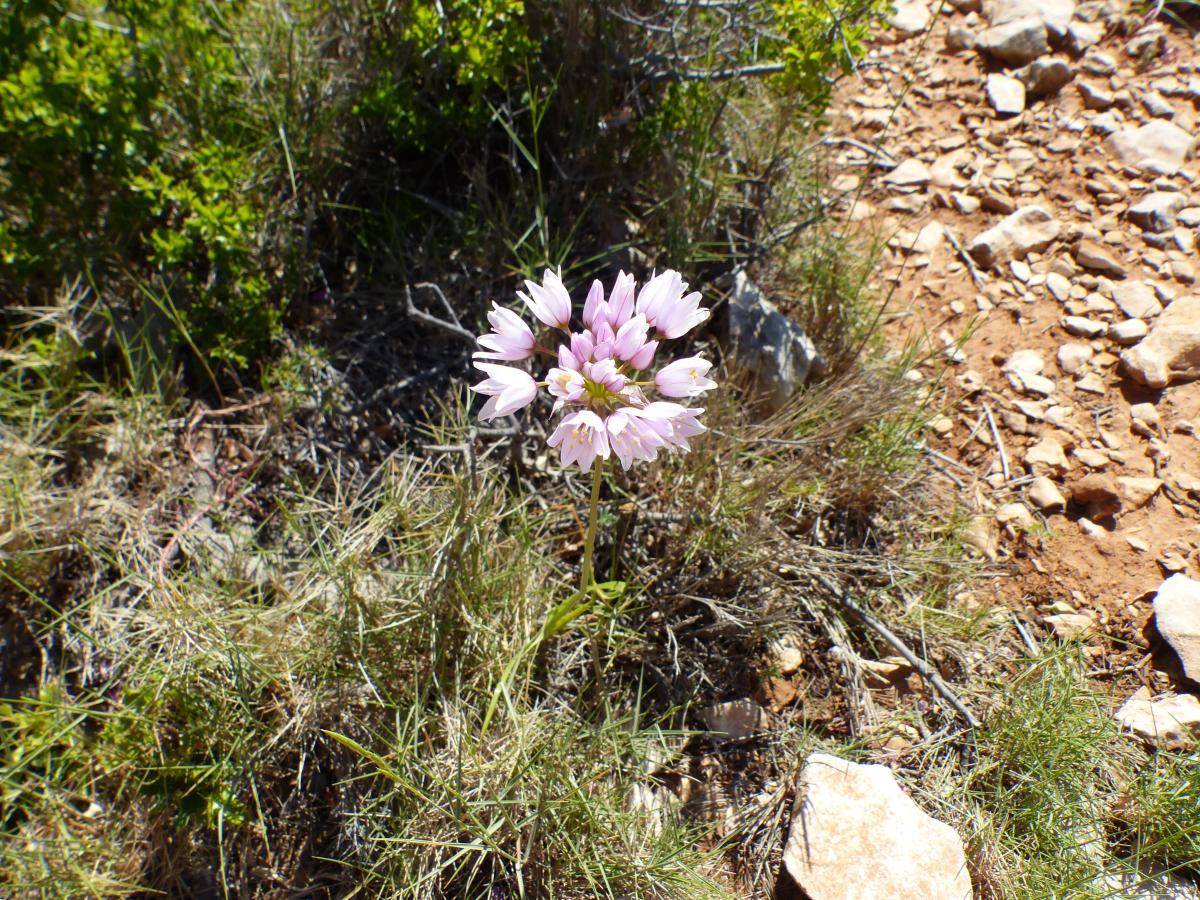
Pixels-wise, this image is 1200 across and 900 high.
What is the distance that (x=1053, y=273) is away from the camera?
340 centimetres

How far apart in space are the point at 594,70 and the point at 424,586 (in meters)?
2.02

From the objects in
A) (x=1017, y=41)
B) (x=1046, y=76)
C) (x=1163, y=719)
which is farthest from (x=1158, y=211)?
(x=1163, y=719)

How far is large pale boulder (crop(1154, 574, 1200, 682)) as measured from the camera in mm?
2600

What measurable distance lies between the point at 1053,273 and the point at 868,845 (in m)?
2.30

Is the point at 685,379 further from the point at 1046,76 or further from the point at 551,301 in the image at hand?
the point at 1046,76

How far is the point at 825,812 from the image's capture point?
2.40 meters

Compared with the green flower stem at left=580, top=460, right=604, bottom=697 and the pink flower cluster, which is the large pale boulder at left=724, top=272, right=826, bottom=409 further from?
the pink flower cluster

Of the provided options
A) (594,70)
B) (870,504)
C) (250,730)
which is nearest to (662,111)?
(594,70)

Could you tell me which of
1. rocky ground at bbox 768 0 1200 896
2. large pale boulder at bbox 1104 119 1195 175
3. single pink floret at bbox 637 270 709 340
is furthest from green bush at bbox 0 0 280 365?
large pale boulder at bbox 1104 119 1195 175

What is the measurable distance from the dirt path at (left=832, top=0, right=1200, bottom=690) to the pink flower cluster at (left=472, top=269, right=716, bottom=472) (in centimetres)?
155

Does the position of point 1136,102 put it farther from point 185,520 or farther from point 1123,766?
point 185,520

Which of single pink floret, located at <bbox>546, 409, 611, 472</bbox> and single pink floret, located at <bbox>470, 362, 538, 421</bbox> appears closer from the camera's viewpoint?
single pink floret, located at <bbox>546, 409, 611, 472</bbox>

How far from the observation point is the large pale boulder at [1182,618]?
2600 mm

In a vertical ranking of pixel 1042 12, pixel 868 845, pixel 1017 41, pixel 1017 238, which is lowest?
pixel 868 845
